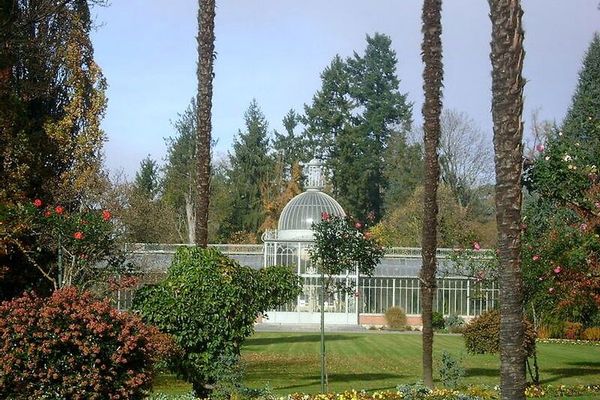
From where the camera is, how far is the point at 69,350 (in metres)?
9.68

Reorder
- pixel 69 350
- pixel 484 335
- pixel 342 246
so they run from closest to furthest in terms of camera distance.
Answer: pixel 69 350
pixel 342 246
pixel 484 335

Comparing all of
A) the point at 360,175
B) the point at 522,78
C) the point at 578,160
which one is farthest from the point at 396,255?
the point at 522,78

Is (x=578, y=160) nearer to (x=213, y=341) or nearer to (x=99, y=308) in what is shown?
(x=213, y=341)

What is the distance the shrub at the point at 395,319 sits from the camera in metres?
40.5

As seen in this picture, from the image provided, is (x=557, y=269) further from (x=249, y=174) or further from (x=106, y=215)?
(x=249, y=174)

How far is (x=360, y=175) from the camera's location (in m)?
54.1

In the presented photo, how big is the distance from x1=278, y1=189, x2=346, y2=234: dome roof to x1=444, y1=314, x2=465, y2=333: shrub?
7.61m

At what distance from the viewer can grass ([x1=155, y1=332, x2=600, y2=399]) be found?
19.0m

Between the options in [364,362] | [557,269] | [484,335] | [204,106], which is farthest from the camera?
[364,362]

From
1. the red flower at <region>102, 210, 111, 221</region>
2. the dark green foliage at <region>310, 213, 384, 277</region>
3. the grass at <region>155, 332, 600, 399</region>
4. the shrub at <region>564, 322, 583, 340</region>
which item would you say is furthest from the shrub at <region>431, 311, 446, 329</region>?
the red flower at <region>102, 210, 111, 221</region>

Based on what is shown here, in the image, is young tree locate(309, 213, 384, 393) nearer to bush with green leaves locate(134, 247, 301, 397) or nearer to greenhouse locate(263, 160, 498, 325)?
bush with green leaves locate(134, 247, 301, 397)

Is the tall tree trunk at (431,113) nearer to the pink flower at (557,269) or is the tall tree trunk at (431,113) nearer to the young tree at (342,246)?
the pink flower at (557,269)

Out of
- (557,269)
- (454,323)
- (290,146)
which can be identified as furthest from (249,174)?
(557,269)

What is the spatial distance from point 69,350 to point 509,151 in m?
5.73
